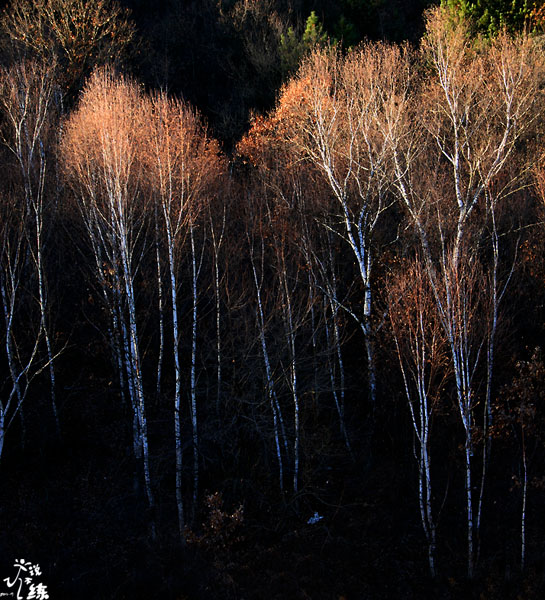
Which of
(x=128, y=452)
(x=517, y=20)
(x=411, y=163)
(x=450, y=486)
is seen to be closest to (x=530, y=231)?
(x=411, y=163)

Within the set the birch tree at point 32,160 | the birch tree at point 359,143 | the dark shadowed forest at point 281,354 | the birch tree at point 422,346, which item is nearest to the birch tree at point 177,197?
the dark shadowed forest at point 281,354

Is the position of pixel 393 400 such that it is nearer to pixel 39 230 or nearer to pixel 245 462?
pixel 245 462

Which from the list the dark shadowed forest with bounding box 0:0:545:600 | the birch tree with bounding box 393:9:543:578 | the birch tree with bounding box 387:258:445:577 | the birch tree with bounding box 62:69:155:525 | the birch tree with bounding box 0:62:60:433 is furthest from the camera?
the birch tree with bounding box 0:62:60:433

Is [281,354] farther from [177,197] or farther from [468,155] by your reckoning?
[468,155]

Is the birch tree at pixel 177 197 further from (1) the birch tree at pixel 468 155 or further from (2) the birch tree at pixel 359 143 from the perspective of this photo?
(1) the birch tree at pixel 468 155

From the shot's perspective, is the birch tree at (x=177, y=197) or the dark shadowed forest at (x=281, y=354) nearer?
the dark shadowed forest at (x=281, y=354)

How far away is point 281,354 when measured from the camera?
15.0 metres

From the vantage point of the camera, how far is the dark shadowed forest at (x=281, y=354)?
39.3ft

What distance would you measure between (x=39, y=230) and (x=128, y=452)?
21.5 feet

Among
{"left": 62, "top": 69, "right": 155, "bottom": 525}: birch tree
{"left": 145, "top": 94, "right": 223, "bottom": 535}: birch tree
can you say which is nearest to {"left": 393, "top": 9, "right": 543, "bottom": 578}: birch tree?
{"left": 145, "top": 94, "right": 223, "bottom": 535}: birch tree

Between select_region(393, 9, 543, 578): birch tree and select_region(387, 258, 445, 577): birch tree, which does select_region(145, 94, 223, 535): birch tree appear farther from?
select_region(393, 9, 543, 578): birch tree

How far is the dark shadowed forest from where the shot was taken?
12.0m

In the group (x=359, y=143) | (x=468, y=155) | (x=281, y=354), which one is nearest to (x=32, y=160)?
(x=281, y=354)

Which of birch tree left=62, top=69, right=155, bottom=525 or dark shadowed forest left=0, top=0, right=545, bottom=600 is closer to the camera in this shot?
dark shadowed forest left=0, top=0, right=545, bottom=600
